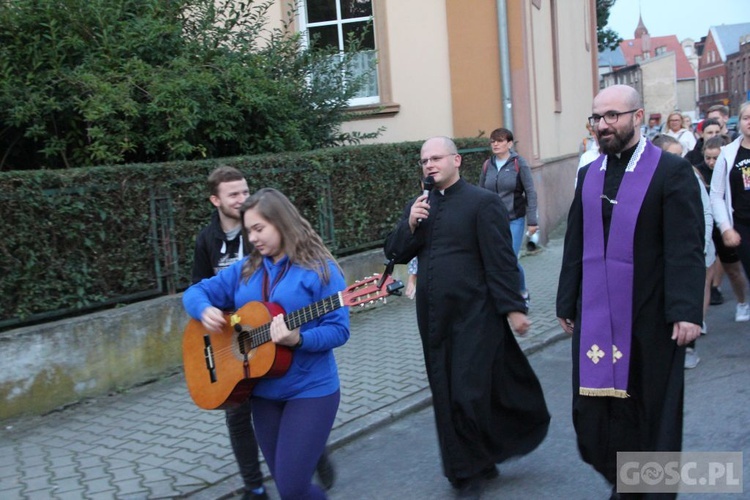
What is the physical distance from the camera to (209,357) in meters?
3.90

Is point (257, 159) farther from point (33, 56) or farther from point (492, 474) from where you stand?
point (492, 474)

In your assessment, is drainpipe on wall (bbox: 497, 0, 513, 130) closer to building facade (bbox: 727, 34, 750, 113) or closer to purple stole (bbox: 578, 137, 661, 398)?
purple stole (bbox: 578, 137, 661, 398)

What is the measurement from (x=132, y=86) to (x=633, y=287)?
5571 mm

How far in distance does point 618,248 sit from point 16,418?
4.47 metres

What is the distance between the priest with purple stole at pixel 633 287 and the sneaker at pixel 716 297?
19.1 feet

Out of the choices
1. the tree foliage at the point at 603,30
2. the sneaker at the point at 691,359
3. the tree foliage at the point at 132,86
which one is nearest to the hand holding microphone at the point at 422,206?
the sneaker at the point at 691,359

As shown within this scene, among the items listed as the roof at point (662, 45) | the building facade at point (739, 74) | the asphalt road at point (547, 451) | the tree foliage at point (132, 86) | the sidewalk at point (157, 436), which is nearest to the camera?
the asphalt road at point (547, 451)

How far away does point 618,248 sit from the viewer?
3785 millimetres

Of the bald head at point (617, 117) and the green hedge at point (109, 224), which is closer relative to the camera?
the bald head at point (617, 117)

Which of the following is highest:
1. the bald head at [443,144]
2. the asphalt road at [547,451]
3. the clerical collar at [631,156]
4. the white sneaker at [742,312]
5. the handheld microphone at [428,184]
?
the bald head at [443,144]

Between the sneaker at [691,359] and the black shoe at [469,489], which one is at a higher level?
the black shoe at [469,489]

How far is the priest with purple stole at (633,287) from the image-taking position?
3.68 meters

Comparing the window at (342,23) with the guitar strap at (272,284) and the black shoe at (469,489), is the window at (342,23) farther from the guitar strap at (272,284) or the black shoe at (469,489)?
the guitar strap at (272,284)

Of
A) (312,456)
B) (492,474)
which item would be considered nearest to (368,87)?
(492,474)
